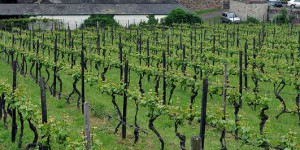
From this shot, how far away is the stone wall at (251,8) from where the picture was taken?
162 ft

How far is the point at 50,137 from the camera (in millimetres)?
8445

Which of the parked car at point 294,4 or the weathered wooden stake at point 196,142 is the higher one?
the parked car at point 294,4

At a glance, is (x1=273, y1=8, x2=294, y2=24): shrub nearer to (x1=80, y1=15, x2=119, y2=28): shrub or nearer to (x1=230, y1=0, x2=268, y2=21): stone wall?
(x1=230, y1=0, x2=268, y2=21): stone wall

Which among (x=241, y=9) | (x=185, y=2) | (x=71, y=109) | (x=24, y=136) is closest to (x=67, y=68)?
(x=71, y=109)

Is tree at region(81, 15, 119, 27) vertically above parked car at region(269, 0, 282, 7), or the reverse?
parked car at region(269, 0, 282, 7)

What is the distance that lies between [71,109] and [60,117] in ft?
3.09

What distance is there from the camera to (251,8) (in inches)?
1978

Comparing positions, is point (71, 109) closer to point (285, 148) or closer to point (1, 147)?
point (1, 147)

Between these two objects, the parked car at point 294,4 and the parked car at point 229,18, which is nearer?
the parked car at point 229,18

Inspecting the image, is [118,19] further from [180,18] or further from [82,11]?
[180,18]

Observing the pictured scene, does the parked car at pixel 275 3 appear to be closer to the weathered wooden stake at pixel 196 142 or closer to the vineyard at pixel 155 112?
the vineyard at pixel 155 112

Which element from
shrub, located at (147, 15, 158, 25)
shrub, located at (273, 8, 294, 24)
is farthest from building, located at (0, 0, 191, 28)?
shrub, located at (273, 8, 294, 24)

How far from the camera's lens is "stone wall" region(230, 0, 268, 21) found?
49.4m

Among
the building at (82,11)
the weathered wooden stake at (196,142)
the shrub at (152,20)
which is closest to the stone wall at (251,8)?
the building at (82,11)
